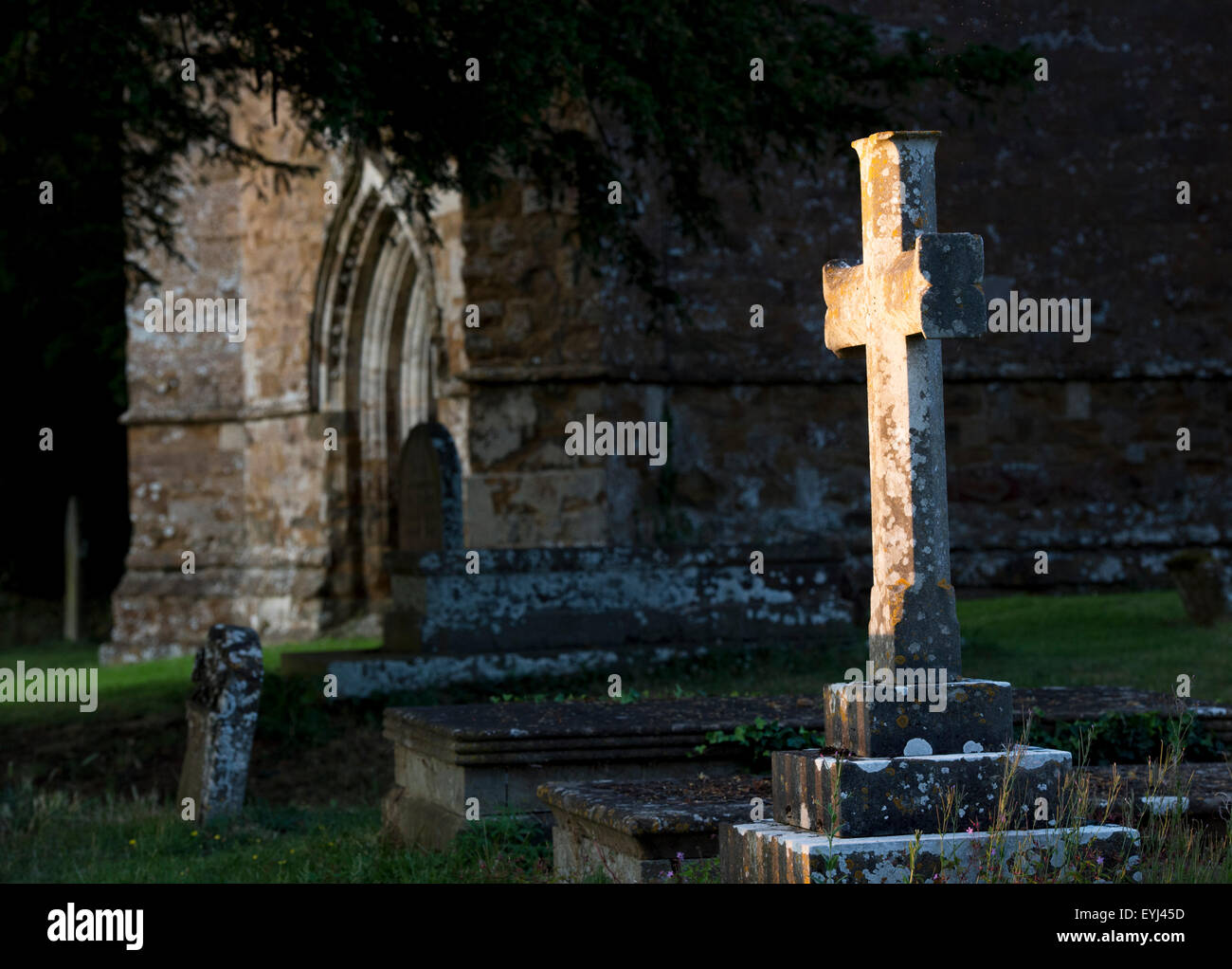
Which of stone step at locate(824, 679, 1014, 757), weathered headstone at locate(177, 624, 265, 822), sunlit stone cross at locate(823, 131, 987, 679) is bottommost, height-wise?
weathered headstone at locate(177, 624, 265, 822)

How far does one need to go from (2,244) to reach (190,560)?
6.30 meters

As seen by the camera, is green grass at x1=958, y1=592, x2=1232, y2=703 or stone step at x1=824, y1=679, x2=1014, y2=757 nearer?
stone step at x1=824, y1=679, x2=1014, y2=757

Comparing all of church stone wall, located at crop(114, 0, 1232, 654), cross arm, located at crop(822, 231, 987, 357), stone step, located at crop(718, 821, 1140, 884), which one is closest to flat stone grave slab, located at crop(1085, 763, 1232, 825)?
stone step, located at crop(718, 821, 1140, 884)

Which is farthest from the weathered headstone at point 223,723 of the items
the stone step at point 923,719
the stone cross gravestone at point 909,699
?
the stone step at point 923,719

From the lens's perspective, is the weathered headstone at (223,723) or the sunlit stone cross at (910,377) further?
the weathered headstone at (223,723)

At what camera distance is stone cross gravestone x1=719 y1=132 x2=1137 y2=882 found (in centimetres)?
388

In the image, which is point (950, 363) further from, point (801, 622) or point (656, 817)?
point (656, 817)

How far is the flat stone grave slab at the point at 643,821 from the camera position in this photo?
15.0 ft

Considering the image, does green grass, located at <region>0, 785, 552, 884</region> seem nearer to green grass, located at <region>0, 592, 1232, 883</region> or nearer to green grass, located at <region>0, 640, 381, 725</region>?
green grass, located at <region>0, 592, 1232, 883</region>

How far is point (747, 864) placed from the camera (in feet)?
13.5

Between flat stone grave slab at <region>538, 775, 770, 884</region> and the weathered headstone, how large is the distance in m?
2.65

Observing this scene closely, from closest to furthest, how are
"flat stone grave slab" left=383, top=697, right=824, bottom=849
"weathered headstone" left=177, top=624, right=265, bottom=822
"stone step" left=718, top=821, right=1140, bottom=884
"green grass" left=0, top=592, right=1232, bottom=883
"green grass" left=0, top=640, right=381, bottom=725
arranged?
"stone step" left=718, top=821, right=1140, bottom=884 → "green grass" left=0, top=592, right=1232, bottom=883 → "flat stone grave slab" left=383, top=697, right=824, bottom=849 → "weathered headstone" left=177, top=624, right=265, bottom=822 → "green grass" left=0, top=640, right=381, bottom=725

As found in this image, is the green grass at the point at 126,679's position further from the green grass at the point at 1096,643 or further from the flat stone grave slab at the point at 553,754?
the green grass at the point at 1096,643

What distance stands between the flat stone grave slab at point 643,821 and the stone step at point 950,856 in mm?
538
